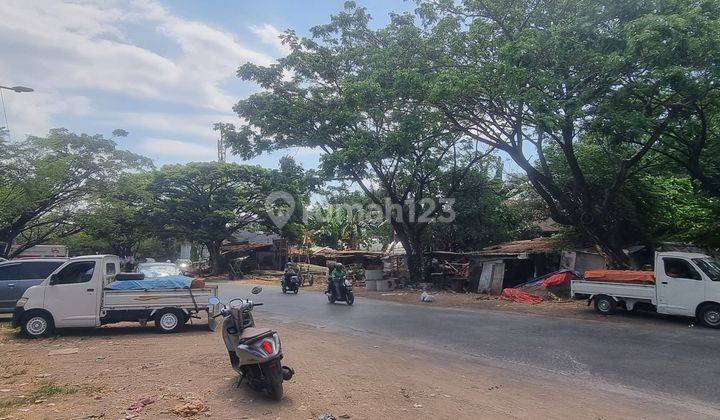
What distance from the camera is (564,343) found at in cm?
1006

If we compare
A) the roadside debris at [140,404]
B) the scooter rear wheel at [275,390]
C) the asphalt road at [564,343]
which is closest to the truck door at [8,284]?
the asphalt road at [564,343]

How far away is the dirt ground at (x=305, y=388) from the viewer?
5.72 metres

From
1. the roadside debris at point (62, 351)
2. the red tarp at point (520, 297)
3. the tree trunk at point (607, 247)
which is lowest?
the roadside debris at point (62, 351)

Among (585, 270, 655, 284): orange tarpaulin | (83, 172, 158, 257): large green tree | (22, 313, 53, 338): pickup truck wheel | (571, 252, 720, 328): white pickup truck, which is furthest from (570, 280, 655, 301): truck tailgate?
(83, 172, 158, 257): large green tree

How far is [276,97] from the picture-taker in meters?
23.9

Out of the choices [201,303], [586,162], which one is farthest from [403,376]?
[586,162]

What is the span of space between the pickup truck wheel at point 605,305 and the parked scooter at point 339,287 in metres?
7.98

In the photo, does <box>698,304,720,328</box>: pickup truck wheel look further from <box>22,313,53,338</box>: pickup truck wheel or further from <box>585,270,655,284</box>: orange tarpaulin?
<box>22,313,53,338</box>: pickup truck wheel

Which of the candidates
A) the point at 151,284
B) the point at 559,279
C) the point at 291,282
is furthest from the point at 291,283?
the point at 151,284

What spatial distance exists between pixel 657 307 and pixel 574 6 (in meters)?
8.95

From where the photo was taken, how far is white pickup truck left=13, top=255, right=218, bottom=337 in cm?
1088

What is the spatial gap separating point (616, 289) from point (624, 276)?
1.35 feet

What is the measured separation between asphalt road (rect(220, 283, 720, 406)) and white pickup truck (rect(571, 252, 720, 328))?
52 centimetres

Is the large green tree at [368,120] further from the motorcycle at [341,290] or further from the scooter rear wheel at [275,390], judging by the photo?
the scooter rear wheel at [275,390]
